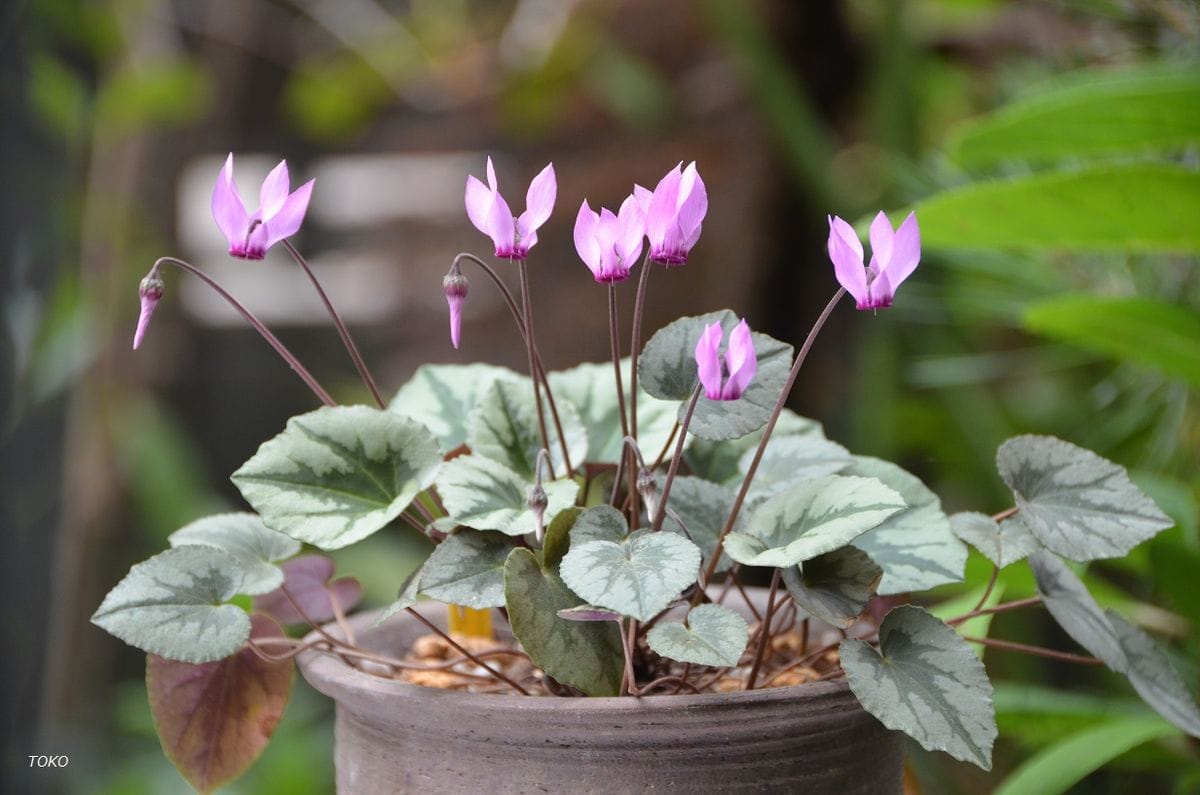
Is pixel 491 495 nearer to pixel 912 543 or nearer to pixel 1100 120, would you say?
pixel 912 543

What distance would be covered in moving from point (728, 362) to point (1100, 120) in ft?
1.03

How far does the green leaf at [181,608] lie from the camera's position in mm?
411

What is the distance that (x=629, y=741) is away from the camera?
0.38 meters

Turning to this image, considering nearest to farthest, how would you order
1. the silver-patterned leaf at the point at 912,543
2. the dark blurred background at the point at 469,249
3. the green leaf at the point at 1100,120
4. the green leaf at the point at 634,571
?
1. the green leaf at the point at 634,571
2. the silver-patterned leaf at the point at 912,543
3. the green leaf at the point at 1100,120
4. the dark blurred background at the point at 469,249

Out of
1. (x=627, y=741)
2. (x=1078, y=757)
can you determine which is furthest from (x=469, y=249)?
(x=627, y=741)

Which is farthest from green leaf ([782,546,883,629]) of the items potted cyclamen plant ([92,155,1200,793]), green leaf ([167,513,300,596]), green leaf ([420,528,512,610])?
green leaf ([167,513,300,596])

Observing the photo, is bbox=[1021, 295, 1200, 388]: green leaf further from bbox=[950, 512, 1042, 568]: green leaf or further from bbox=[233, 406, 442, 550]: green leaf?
bbox=[233, 406, 442, 550]: green leaf

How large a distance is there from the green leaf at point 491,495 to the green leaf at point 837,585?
0.09 m

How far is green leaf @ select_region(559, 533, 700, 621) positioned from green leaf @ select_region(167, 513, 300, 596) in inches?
5.8

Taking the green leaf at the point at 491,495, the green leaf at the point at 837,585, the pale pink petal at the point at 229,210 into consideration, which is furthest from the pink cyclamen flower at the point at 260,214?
the green leaf at the point at 837,585

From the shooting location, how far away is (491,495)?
439 millimetres

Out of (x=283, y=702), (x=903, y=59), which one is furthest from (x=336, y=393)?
(x=283, y=702)

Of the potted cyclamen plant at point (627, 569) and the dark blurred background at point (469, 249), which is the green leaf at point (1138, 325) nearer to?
the dark blurred background at point (469, 249)

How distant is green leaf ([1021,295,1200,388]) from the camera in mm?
602
